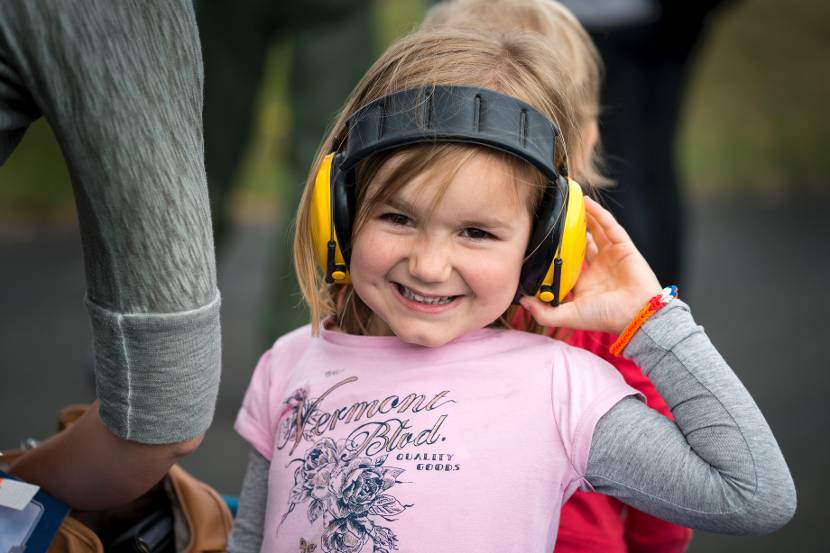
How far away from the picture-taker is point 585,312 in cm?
179

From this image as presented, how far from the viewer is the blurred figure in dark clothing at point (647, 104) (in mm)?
3537

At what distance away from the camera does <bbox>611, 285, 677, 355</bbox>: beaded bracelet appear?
1718 millimetres

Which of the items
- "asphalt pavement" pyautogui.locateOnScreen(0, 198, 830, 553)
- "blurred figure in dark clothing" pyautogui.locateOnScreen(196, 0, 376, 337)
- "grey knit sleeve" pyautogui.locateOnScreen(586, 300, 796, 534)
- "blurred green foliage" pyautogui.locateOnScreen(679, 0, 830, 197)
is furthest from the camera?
"blurred green foliage" pyautogui.locateOnScreen(679, 0, 830, 197)

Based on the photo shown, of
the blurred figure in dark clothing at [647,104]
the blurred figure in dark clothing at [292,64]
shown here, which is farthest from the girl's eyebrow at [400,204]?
the blurred figure in dark clothing at [292,64]

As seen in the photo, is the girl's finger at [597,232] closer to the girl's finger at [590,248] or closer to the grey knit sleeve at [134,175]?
the girl's finger at [590,248]

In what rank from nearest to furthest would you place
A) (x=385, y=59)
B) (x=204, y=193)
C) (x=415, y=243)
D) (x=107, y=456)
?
1. (x=204, y=193)
2. (x=107, y=456)
3. (x=415, y=243)
4. (x=385, y=59)

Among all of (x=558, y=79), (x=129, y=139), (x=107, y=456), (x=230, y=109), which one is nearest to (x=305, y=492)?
(x=107, y=456)

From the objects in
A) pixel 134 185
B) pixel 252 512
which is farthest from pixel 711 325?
pixel 134 185

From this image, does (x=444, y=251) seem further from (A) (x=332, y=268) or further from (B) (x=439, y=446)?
(B) (x=439, y=446)

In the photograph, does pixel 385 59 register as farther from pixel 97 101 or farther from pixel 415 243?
pixel 97 101

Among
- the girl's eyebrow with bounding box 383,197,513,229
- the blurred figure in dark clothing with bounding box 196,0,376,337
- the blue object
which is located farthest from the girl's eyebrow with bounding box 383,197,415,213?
the blurred figure in dark clothing with bounding box 196,0,376,337

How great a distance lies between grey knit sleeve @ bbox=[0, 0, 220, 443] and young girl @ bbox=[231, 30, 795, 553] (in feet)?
1.13

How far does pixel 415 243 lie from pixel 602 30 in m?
2.13

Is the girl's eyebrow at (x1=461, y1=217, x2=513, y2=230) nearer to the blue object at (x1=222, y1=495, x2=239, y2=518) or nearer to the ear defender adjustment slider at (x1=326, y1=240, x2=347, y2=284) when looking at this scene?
the ear defender adjustment slider at (x1=326, y1=240, x2=347, y2=284)
